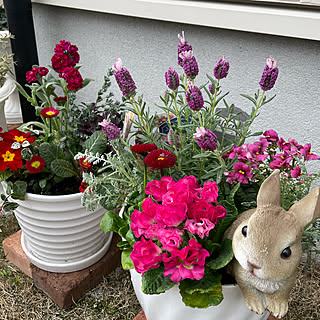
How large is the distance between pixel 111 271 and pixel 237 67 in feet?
3.36

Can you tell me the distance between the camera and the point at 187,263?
0.73m

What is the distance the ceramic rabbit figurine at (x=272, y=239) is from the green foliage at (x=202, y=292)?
8 centimetres

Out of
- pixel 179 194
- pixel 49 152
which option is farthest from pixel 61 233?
pixel 179 194

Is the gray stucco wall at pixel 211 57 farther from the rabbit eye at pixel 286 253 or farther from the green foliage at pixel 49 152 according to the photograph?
the rabbit eye at pixel 286 253

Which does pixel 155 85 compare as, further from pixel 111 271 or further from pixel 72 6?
pixel 111 271

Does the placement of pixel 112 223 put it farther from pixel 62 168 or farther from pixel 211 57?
pixel 211 57

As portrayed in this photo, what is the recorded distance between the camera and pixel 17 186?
1.23m

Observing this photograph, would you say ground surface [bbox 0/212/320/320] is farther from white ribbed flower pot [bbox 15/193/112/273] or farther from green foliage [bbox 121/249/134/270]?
green foliage [bbox 121/249/134/270]

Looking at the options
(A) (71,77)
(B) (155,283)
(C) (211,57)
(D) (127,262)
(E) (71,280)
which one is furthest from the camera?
(C) (211,57)

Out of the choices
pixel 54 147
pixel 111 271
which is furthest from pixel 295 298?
pixel 54 147

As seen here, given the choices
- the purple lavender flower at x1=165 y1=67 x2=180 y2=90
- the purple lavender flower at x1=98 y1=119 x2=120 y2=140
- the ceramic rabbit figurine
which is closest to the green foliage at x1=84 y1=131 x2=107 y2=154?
the purple lavender flower at x1=98 y1=119 x2=120 y2=140

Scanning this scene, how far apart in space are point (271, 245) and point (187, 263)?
17cm

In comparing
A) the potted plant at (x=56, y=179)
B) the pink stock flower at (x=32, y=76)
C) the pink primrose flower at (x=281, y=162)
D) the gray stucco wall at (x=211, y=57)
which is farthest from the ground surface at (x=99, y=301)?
the pink stock flower at (x=32, y=76)

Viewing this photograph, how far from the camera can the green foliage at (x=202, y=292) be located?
768 mm
